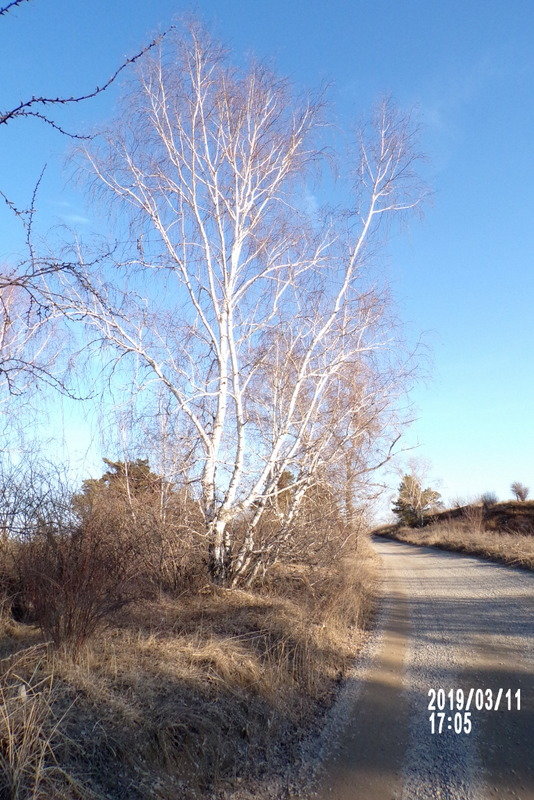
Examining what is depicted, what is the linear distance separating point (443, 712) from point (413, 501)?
47374 mm

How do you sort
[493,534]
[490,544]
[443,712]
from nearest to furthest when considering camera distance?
[443,712] → [490,544] → [493,534]

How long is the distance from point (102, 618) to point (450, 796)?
3.13 metres

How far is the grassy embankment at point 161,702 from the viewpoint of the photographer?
135 inches

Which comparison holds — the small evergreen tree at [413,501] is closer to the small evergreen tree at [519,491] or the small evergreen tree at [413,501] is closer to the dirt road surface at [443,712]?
the small evergreen tree at [519,491]

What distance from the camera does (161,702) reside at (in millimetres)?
4398

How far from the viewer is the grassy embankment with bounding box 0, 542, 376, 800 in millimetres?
3439

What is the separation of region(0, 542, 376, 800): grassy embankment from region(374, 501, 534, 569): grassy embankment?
10248mm

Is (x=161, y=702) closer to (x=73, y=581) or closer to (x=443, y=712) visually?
(x=73, y=581)

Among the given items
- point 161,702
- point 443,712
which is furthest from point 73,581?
point 443,712

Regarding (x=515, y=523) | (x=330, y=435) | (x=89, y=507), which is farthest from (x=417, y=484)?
(x=89, y=507)

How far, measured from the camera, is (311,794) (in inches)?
151

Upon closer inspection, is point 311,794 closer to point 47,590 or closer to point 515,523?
point 47,590

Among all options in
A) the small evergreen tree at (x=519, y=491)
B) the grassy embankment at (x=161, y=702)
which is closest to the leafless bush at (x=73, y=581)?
the grassy embankment at (x=161, y=702)

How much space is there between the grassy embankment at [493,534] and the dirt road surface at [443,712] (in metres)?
6.65
